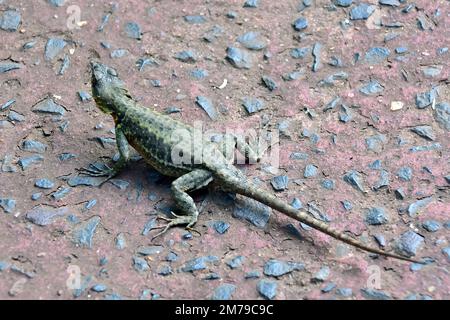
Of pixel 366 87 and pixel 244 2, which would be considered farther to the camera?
pixel 244 2

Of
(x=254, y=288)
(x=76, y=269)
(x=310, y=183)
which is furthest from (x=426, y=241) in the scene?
(x=76, y=269)

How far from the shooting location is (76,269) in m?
4.16

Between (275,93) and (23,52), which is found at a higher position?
(23,52)

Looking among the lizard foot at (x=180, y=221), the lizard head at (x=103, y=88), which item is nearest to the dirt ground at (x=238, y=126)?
the lizard foot at (x=180, y=221)

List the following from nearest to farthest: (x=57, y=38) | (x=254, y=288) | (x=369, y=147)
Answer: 1. (x=254, y=288)
2. (x=369, y=147)
3. (x=57, y=38)

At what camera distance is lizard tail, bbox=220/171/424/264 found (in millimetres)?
4168

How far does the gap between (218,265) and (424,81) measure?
2504mm

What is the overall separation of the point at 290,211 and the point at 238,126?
3.63ft

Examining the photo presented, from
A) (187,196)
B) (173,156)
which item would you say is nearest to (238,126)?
(173,156)

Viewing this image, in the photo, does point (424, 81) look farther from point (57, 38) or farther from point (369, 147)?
point (57, 38)

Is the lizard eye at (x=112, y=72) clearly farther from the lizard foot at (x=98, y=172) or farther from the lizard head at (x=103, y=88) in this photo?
the lizard foot at (x=98, y=172)

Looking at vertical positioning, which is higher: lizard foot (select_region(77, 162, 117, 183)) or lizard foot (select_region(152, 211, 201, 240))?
lizard foot (select_region(77, 162, 117, 183))

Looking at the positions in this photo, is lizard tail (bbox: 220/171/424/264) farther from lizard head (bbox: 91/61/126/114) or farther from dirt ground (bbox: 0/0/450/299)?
lizard head (bbox: 91/61/126/114)

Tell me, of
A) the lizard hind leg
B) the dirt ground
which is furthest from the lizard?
the dirt ground
